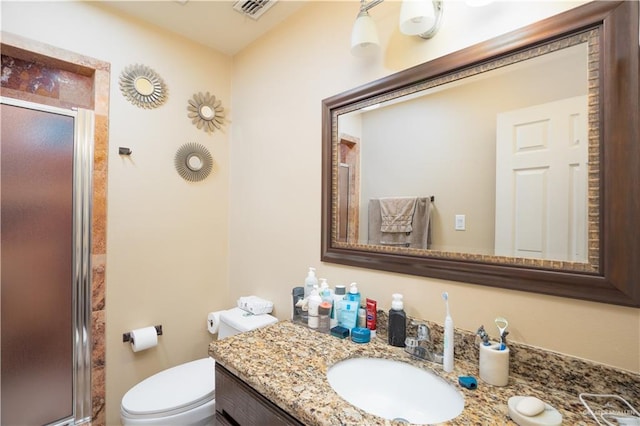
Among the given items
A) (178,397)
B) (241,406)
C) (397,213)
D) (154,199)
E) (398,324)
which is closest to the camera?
(241,406)

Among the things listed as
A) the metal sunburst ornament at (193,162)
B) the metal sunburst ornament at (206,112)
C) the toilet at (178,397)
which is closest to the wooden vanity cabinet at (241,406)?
the toilet at (178,397)

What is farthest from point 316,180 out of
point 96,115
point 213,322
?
point 96,115

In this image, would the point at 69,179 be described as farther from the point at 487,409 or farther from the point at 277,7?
the point at 487,409

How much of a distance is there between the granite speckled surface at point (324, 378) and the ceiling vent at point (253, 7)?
163 cm

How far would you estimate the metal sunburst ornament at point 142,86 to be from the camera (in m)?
1.65

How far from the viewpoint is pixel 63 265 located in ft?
4.87

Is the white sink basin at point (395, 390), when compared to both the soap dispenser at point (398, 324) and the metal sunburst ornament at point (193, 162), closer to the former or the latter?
the soap dispenser at point (398, 324)

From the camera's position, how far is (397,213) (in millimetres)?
1199

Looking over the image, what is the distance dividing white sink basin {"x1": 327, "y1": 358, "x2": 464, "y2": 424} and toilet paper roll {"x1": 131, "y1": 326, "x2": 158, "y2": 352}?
4.10 ft

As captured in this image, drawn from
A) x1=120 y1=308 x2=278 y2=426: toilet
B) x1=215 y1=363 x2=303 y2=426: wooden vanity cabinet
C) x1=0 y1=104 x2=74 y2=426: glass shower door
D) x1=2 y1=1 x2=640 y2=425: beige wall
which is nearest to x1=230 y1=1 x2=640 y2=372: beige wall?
x1=2 y1=1 x2=640 y2=425: beige wall

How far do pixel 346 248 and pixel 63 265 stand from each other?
1.44 m

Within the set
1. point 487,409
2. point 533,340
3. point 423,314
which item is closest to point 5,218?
point 423,314

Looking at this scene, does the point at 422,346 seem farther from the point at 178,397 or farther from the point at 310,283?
the point at 178,397

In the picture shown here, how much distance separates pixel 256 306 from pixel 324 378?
892 millimetres
